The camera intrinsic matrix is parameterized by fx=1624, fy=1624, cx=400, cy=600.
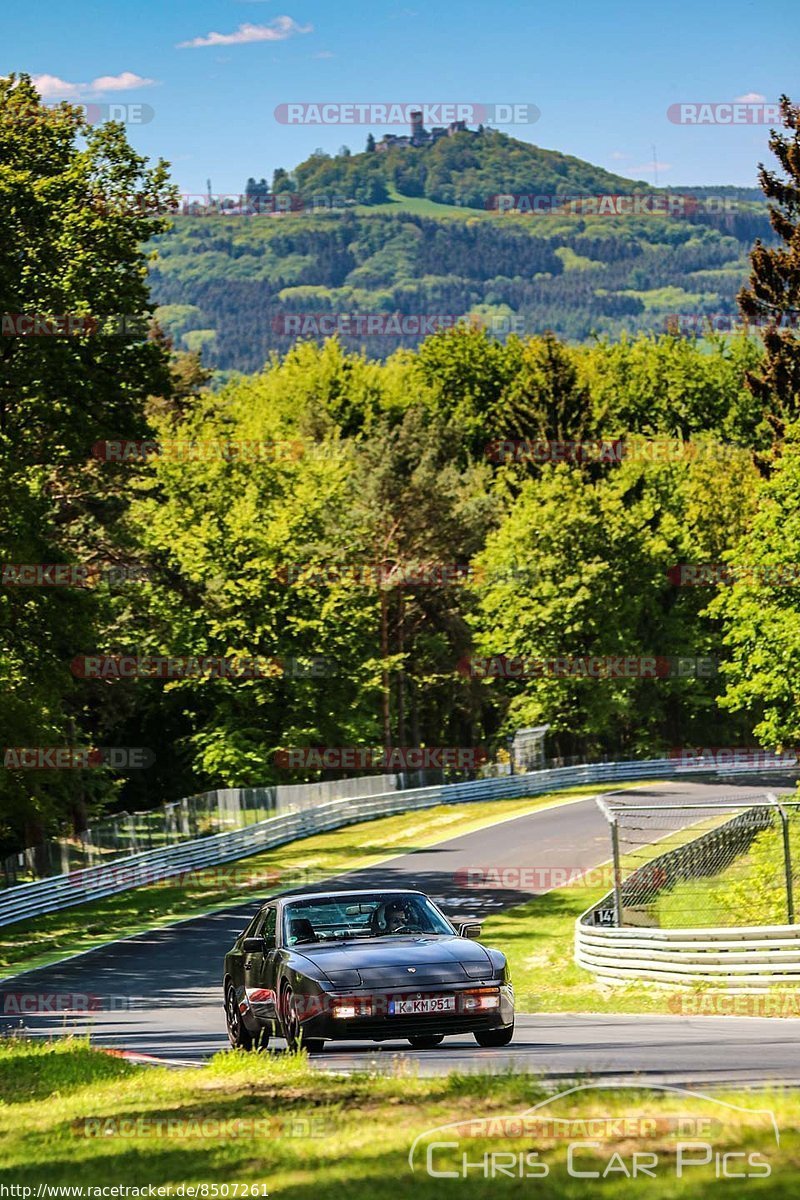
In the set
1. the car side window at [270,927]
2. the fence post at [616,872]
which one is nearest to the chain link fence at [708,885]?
the fence post at [616,872]

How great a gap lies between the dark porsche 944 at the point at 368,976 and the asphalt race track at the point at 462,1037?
0.26 m

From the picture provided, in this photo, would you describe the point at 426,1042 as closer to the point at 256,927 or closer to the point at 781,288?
the point at 256,927

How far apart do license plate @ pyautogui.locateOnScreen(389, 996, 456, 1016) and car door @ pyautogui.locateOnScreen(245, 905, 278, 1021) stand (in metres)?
1.50

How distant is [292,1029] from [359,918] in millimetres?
1447

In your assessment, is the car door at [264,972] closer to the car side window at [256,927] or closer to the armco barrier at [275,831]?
the car side window at [256,927]

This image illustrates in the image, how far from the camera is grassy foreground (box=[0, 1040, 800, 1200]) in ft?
21.7

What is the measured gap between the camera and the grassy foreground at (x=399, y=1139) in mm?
6602

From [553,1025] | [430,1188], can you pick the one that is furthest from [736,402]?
[430,1188]

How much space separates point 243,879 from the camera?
4272 cm

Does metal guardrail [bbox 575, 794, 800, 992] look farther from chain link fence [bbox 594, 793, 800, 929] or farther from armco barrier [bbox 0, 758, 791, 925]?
armco barrier [bbox 0, 758, 791, 925]

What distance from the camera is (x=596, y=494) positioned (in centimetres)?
7606

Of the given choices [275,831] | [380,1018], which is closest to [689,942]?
[380,1018]

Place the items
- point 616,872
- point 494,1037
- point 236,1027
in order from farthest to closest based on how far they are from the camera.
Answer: point 616,872 < point 236,1027 < point 494,1037

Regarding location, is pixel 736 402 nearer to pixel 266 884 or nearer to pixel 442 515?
pixel 442 515
